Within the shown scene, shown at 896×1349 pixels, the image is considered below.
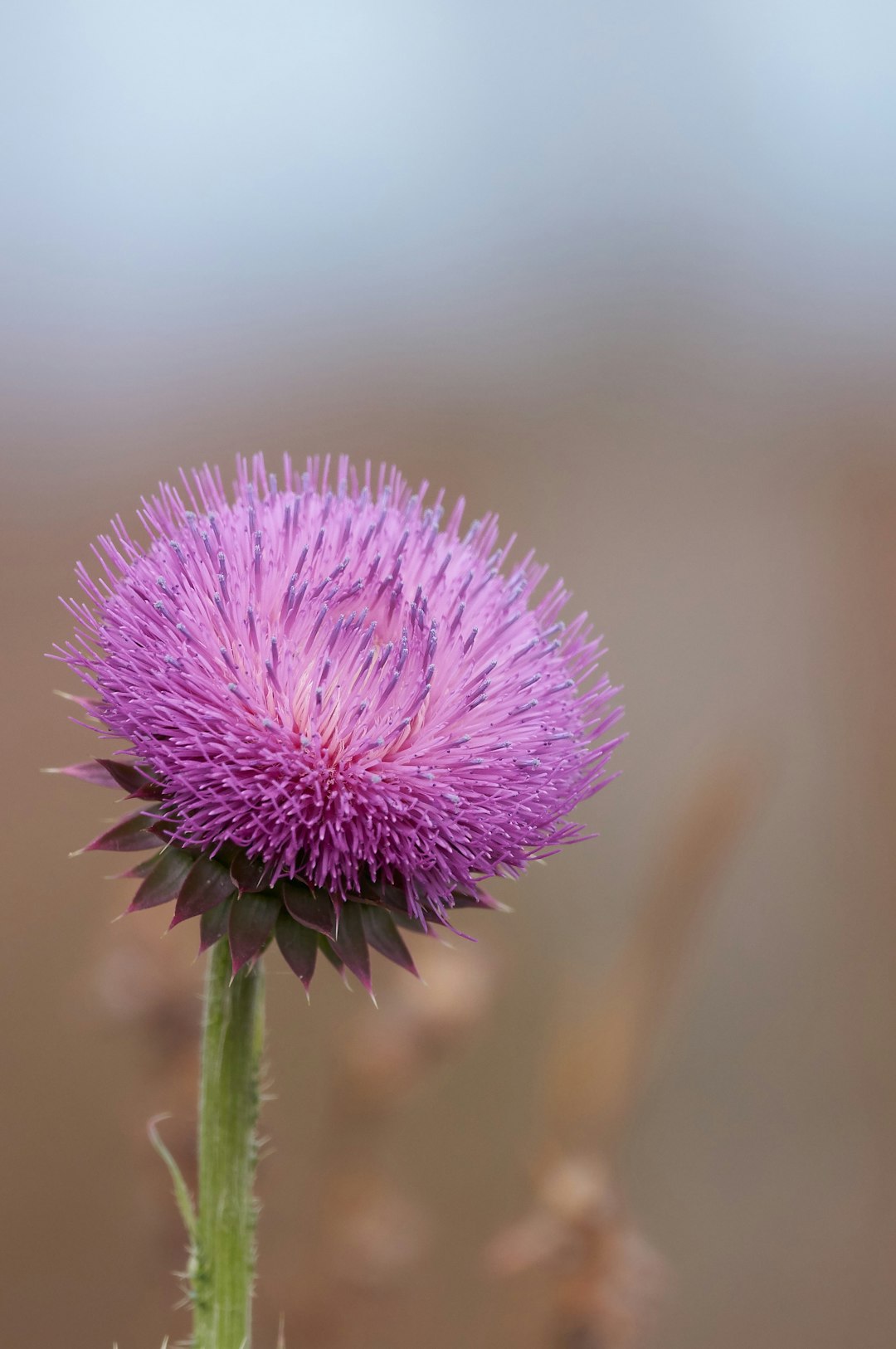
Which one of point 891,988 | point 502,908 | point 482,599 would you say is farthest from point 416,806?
point 891,988

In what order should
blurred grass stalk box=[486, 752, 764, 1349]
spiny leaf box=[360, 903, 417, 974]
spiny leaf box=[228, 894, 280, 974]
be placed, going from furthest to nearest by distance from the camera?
blurred grass stalk box=[486, 752, 764, 1349], spiny leaf box=[360, 903, 417, 974], spiny leaf box=[228, 894, 280, 974]

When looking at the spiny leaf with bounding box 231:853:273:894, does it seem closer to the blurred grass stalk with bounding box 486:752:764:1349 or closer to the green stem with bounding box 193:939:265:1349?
the green stem with bounding box 193:939:265:1349

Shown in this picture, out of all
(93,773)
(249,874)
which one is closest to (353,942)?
(249,874)

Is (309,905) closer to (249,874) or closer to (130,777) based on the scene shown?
(249,874)

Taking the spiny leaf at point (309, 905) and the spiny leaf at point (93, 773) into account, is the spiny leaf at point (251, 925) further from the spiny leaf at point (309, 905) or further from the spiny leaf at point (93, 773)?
the spiny leaf at point (93, 773)

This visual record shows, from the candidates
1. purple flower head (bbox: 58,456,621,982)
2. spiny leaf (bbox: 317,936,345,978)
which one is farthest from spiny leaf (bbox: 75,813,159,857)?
spiny leaf (bbox: 317,936,345,978)

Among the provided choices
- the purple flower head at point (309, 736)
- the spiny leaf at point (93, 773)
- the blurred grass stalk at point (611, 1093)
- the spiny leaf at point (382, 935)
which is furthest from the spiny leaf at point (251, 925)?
the blurred grass stalk at point (611, 1093)
